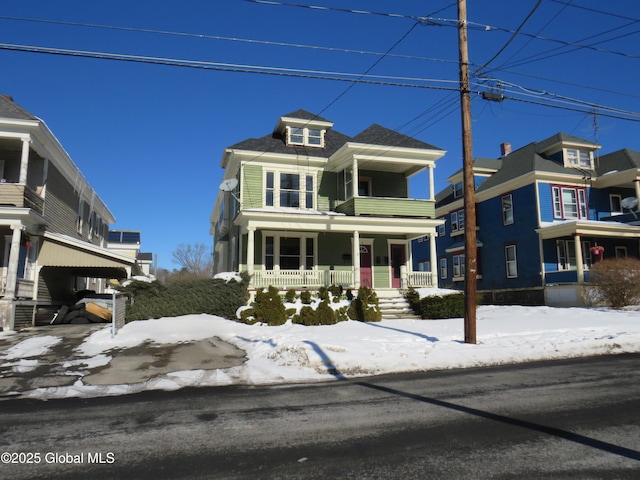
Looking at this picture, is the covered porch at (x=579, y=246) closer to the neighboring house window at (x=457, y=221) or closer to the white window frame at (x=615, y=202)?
the white window frame at (x=615, y=202)

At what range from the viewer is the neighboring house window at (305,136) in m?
22.5

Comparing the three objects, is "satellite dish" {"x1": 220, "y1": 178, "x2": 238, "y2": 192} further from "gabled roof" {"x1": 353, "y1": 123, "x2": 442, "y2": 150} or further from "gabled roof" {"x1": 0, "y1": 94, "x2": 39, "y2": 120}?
"gabled roof" {"x1": 0, "y1": 94, "x2": 39, "y2": 120}

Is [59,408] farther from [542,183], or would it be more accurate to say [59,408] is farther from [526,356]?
[542,183]

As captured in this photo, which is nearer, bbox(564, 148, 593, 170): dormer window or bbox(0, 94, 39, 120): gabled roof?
bbox(0, 94, 39, 120): gabled roof

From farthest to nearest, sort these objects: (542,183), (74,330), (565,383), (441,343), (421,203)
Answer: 1. (542,183)
2. (421,203)
3. (74,330)
4. (441,343)
5. (565,383)

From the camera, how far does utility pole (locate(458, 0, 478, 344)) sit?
10.8 metres

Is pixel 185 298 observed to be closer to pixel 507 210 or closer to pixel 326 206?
pixel 326 206

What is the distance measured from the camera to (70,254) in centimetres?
1708

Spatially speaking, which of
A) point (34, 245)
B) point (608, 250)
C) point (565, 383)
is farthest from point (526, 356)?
point (608, 250)

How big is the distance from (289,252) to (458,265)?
16.3 meters

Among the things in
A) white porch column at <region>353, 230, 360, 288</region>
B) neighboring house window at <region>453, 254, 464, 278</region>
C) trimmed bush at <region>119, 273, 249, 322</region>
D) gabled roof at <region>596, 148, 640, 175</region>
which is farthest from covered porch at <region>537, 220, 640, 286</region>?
trimmed bush at <region>119, 273, 249, 322</region>

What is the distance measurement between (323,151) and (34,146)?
1267 cm

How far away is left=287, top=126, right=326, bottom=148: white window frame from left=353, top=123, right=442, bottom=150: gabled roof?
2242mm

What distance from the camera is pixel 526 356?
9812 millimetres
